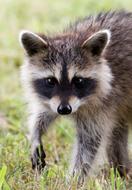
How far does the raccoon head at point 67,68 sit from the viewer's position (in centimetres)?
626

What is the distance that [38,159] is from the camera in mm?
6539

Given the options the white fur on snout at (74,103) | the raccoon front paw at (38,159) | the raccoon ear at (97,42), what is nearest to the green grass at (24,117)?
the raccoon front paw at (38,159)

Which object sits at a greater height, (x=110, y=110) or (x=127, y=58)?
(x=127, y=58)

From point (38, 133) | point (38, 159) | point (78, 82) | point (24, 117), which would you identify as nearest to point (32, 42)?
point (78, 82)

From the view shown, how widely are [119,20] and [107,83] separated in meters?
0.81

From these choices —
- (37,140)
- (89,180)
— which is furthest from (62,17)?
(89,180)

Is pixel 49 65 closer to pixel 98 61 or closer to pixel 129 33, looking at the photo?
pixel 98 61

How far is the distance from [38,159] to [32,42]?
107cm

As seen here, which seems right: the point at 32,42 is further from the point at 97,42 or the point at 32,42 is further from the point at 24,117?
the point at 24,117

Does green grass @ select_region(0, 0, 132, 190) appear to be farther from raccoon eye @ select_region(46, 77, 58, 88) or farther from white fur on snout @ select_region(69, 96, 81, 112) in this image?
raccoon eye @ select_region(46, 77, 58, 88)

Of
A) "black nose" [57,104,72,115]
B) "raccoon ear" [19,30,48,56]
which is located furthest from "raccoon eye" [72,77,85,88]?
"raccoon ear" [19,30,48,56]

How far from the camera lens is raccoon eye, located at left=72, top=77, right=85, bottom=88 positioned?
6.29 meters

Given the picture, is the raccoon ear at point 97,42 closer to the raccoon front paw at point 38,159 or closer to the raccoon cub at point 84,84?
the raccoon cub at point 84,84

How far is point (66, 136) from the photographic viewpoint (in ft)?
25.0
